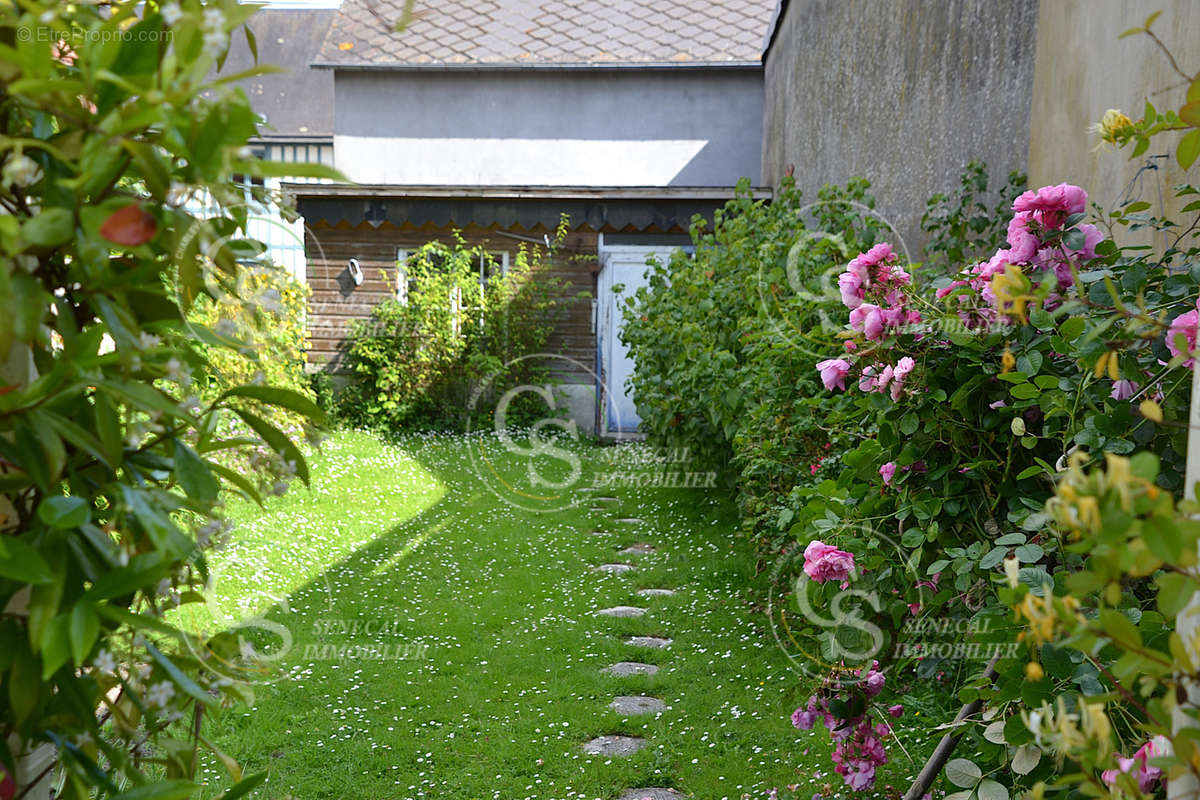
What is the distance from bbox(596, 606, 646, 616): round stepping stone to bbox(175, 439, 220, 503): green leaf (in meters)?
4.07

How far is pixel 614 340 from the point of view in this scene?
A: 36.3ft

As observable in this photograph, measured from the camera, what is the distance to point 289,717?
3426 millimetres

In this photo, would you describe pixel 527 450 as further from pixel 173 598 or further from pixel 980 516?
pixel 173 598

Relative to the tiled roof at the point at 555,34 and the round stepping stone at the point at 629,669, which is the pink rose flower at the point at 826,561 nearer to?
the round stepping stone at the point at 629,669

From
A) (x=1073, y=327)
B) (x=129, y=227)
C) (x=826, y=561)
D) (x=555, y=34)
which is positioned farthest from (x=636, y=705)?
(x=555, y=34)

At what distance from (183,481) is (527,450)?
910cm

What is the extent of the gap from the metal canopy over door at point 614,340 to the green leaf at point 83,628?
10.1 meters

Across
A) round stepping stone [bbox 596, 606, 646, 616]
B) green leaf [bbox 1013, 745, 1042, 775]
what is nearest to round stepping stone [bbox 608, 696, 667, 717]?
round stepping stone [bbox 596, 606, 646, 616]

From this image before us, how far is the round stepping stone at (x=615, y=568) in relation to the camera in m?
5.63

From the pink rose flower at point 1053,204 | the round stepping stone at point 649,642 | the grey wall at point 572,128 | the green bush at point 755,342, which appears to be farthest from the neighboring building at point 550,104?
the pink rose flower at point 1053,204

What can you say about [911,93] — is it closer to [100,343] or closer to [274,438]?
[274,438]

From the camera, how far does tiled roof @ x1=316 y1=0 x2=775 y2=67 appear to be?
1221 cm

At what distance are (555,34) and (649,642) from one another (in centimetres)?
1036

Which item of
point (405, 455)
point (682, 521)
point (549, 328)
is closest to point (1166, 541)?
point (682, 521)
